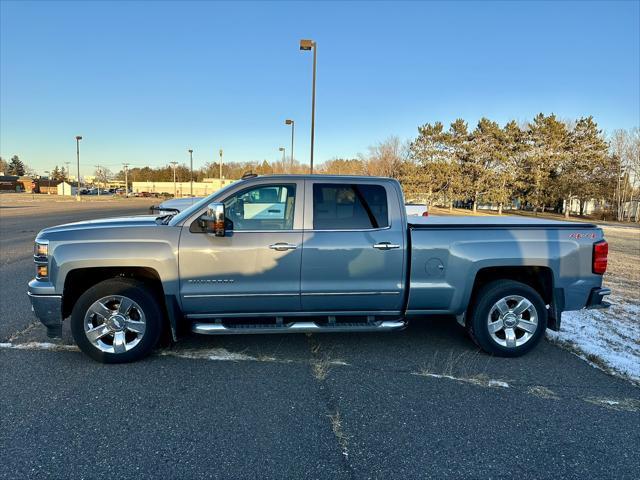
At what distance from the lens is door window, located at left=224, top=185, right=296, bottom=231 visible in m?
4.14

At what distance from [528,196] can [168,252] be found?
49.5m

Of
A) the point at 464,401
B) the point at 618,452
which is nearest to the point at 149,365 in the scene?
the point at 464,401

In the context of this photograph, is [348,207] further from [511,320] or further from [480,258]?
[511,320]

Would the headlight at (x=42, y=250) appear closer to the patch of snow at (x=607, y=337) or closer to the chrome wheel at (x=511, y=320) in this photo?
the chrome wheel at (x=511, y=320)

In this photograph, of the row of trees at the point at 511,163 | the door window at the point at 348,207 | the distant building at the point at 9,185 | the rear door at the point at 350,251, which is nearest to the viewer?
the rear door at the point at 350,251

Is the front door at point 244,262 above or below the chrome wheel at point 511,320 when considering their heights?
above

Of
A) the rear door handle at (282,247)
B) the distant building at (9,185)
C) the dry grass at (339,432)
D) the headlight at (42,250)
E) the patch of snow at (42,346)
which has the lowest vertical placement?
the dry grass at (339,432)

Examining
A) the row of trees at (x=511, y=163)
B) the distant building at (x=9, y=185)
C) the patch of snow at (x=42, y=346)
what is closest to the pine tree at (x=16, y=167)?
the distant building at (x=9, y=185)

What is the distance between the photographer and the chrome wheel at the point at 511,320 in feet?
14.1

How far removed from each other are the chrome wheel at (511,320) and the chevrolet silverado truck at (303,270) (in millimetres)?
14

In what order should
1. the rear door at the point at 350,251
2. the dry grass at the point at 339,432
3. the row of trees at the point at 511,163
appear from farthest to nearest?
the row of trees at the point at 511,163 → the rear door at the point at 350,251 → the dry grass at the point at 339,432

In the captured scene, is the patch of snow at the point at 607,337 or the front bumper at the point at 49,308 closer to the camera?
the front bumper at the point at 49,308

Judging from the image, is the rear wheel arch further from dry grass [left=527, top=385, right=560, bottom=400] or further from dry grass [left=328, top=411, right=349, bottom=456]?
dry grass [left=328, top=411, right=349, bottom=456]

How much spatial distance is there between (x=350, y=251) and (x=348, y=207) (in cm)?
50
